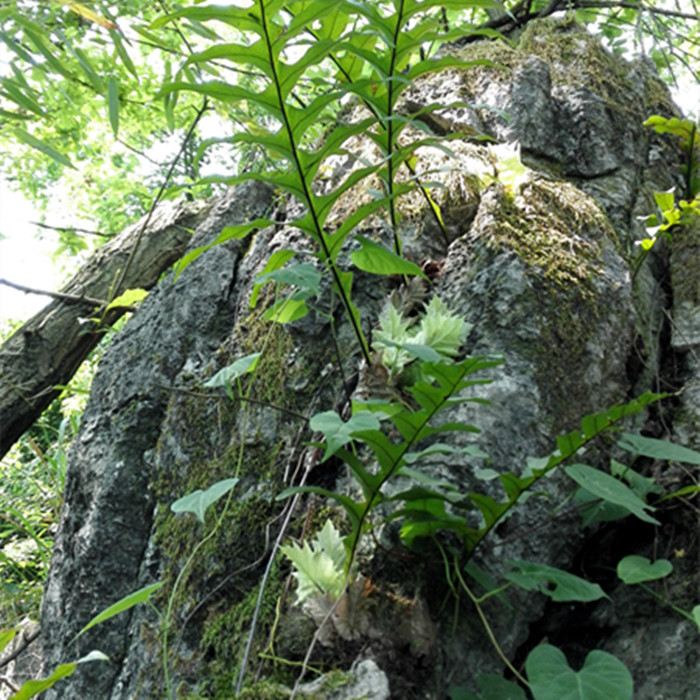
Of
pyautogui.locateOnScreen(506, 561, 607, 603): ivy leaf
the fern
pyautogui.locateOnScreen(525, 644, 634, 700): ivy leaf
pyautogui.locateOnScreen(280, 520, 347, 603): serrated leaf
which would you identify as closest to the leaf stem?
the fern

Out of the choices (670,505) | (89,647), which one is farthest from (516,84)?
(89,647)

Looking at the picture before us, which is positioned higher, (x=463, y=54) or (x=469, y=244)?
(x=463, y=54)

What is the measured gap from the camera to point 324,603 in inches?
47.8

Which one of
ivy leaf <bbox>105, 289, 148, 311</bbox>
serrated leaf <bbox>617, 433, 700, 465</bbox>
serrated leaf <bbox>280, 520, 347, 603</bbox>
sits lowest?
serrated leaf <bbox>617, 433, 700, 465</bbox>

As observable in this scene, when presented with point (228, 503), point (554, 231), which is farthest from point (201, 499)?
point (554, 231)

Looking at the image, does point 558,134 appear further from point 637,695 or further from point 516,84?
point 637,695

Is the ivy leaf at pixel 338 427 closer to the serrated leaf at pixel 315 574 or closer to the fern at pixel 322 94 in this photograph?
the serrated leaf at pixel 315 574

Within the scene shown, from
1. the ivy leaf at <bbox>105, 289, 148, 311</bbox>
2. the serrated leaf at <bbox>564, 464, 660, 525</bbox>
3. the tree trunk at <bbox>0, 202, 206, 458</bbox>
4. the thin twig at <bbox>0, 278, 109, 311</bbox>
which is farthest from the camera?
the tree trunk at <bbox>0, 202, 206, 458</bbox>

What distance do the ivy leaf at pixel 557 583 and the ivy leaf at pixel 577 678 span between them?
0.35ft

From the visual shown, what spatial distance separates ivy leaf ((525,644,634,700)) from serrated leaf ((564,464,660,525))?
0.25 meters

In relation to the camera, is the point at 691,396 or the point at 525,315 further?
the point at 691,396

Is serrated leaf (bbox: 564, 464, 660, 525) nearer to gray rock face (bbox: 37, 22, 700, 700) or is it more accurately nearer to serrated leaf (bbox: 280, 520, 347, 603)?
gray rock face (bbox: 37, 22, 700, 700)

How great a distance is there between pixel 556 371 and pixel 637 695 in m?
0.70

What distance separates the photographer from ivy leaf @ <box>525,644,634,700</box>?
95 cm
